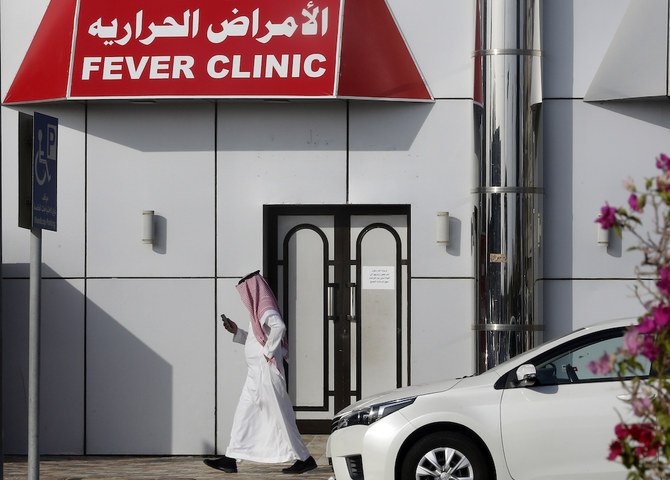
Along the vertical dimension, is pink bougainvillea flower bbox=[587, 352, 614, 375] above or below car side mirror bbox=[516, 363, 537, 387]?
above

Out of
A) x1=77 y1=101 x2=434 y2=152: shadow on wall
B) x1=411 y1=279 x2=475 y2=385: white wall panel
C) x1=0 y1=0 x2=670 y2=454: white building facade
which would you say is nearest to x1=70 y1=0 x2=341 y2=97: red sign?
x1=0 y1=0 x2=670 y2=454: white building facade

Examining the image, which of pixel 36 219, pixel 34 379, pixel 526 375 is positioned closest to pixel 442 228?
pixel 526 375

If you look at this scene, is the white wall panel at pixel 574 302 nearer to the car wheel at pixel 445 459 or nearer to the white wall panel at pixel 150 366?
the white wall panel at pixel 150 366

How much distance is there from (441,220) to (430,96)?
52.9 inches

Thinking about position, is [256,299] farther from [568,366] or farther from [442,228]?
[568,366]

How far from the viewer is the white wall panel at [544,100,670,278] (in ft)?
44.7

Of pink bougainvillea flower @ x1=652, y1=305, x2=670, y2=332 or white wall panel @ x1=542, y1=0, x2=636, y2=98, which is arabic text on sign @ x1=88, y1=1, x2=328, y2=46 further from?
pink bougainvillea flower @ x1=652, y1=305, x2=670, y2=332

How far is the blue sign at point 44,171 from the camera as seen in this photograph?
8.57m

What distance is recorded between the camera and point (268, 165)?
13.9m

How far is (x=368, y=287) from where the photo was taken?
14211 millimetres

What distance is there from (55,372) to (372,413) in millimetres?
5461

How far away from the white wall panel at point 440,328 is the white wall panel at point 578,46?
2355mm

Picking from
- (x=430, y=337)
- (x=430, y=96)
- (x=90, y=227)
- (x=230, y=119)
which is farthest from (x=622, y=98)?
(x=90, y=227)

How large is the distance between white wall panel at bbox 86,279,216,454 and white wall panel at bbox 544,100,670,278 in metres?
3.84
